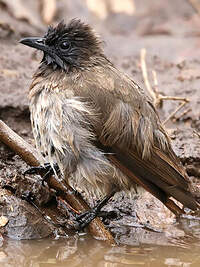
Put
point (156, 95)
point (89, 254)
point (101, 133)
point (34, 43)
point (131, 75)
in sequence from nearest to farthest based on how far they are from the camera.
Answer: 1. point (89, 254)
2. point (101, 133)
3. point (34, 43)
4. point (156, 95)
5. point (131, 75)

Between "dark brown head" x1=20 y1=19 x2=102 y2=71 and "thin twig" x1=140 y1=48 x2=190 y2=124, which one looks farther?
"thin twig" x1=140 y1=48 x2=190 y2=124

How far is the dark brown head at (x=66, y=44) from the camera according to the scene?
20.2ft

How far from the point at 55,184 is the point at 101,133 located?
0.77m

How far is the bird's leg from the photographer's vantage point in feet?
19.5

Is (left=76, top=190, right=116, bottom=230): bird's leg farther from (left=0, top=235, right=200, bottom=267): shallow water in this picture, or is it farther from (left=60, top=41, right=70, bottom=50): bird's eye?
(left=60, top=41, right=70, bottom=50): bird's eye

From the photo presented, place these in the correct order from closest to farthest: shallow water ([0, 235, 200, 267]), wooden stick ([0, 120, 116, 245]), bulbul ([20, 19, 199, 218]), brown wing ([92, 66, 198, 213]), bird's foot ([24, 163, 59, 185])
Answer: shallow water ([0, 235, 200, 267]) < bulbul ([20, 19, 199, 218]) < brown wing ([92, 66, 198, 213]) < wooden stick ([0, 120, 116, 245]) < bird's foot ([24, 163, 59, 185])

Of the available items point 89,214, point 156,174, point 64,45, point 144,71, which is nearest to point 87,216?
point 89,214

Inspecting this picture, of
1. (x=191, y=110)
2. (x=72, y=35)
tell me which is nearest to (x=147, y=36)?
(x=191, y=110)

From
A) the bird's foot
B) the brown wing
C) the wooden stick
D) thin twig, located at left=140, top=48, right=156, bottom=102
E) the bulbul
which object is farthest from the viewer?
thin twig, located at left=140, top=48, right=156, bottom=102

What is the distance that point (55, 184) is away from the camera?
20.3ft

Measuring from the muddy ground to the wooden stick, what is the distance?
157mm

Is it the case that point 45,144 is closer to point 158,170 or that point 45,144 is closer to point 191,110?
point 158,170

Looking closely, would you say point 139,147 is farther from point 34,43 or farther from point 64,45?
point 34,43

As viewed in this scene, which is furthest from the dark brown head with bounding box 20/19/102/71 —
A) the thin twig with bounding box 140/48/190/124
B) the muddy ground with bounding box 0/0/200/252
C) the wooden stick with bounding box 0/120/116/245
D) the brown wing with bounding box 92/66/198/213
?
the thin twig with bounding box 140/48/190/124
